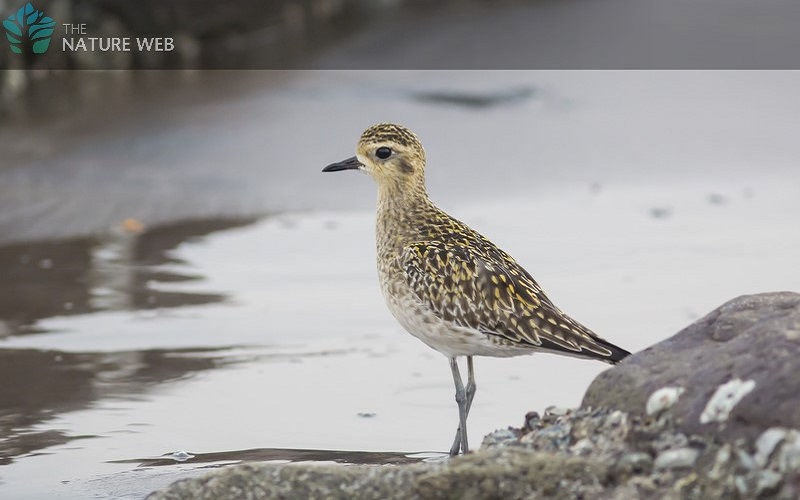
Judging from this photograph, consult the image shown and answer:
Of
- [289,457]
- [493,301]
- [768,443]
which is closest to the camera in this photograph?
[768,443]

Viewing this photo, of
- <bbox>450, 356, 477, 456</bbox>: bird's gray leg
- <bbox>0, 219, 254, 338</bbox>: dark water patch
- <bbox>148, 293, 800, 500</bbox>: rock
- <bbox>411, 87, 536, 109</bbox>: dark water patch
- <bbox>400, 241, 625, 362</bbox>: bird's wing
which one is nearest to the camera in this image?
<bbox>148, 293, 800, 500</bbox>: rock

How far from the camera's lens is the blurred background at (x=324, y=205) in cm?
778

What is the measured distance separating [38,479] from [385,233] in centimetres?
214

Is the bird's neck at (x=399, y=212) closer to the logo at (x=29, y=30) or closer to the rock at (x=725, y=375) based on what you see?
the rock at (x=725, y=375)

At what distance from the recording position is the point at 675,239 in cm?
1117

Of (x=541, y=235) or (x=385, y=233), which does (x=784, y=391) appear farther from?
(x=541, y=235)

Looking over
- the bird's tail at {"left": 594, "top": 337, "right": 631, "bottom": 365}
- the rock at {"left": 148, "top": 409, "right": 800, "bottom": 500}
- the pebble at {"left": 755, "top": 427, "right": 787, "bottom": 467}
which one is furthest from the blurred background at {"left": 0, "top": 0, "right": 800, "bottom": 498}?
the pebble at {"left": 755, "top": 427, "right": 787, "bottom": 467}

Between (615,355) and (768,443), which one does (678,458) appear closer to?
(768,443)

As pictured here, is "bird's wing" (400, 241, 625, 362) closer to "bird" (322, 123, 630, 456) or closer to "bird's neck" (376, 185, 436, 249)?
"bird" (322, 123, 630, 456)

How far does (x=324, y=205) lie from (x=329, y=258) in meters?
1.43

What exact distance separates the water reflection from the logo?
3936mm

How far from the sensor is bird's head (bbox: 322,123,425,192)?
772 centimetres

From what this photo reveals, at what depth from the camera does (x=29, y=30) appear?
48.3 ft

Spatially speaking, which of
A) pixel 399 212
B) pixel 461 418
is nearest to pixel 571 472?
pixel 461 418
